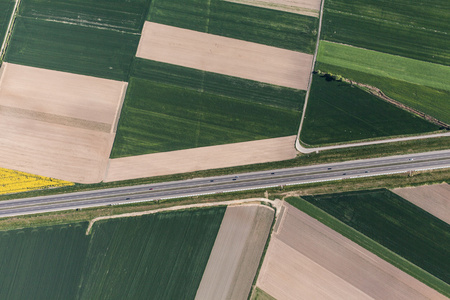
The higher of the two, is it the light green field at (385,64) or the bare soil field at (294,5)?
the bare soil field at (294,5)

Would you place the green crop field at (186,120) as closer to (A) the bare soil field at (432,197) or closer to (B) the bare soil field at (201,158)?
(B) the bare soil field at (201,158)

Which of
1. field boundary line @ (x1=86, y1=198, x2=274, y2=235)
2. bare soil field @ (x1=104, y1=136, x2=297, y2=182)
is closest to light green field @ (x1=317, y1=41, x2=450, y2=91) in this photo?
bare soil field @ (x1=104, y1=136, x2=297, y2=182)

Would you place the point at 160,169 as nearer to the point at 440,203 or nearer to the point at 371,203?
the point at 371,203

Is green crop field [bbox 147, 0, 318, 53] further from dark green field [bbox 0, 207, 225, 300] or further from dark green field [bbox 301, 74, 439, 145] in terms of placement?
dark green field [bbox 0, 207, 225, 300]

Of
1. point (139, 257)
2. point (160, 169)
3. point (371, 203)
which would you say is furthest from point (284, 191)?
point (139, 257)

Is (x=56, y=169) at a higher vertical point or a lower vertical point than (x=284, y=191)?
lower

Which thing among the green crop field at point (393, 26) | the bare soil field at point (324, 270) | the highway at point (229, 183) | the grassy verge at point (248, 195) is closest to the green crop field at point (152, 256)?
the grassy verge at point (248, 195)

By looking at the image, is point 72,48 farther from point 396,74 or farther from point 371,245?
point 371,245
